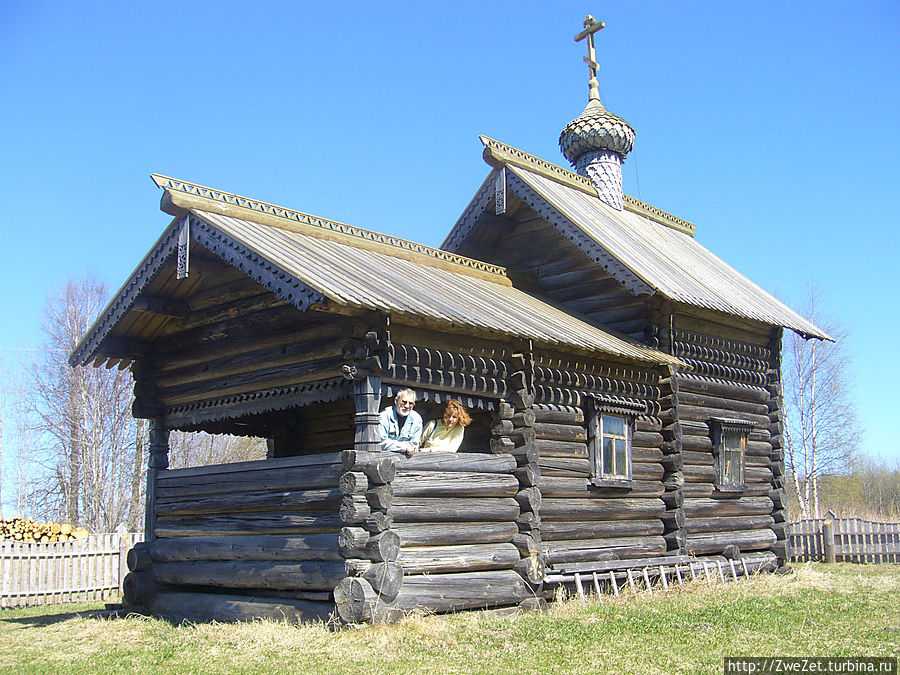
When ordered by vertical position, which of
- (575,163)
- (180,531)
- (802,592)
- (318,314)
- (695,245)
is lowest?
(802,592)

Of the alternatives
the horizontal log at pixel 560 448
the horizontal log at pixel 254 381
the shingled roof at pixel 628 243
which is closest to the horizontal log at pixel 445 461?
the horizontal log at pixel 560 448

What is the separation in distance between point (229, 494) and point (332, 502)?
7.78ft

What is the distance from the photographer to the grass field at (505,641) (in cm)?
915

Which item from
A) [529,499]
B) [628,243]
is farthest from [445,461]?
[628,243]

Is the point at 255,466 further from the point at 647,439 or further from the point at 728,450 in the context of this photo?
the point at 728,450

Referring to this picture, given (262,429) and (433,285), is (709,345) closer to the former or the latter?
(433,285)

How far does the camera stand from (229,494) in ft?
42.5

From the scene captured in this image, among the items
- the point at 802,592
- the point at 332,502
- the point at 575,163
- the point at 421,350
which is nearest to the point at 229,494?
the point at 332,502

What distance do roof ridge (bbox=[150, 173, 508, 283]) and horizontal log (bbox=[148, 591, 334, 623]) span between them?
17.9 feet

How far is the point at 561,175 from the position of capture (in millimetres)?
20156

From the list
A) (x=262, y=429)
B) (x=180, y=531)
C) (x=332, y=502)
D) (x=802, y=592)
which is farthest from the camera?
(x=262, y=429)

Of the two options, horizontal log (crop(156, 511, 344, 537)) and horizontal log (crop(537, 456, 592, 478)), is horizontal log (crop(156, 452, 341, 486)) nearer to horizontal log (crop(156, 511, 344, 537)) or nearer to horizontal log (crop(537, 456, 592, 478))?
horizontal log (crop(156, 511, 344, 537))

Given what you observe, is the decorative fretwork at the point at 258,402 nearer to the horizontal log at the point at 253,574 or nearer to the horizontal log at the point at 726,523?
the horizontal log at the point at 253,574

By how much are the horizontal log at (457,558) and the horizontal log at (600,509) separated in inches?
50.0
